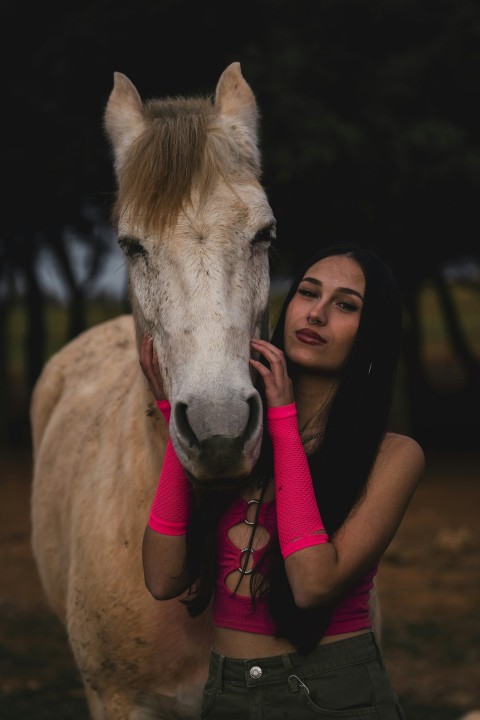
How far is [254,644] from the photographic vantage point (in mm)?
2186

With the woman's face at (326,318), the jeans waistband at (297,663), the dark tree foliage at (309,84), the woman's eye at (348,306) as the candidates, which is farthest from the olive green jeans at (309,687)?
the dark tree foliage at (309,84)

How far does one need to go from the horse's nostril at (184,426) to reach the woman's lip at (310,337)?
45cm

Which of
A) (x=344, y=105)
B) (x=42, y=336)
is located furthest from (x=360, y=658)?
(x=42, y=336)

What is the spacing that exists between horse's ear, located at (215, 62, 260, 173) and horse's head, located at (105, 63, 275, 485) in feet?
0.04

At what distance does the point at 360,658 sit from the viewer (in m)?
2.13

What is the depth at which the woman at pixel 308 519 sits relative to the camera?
2086mm

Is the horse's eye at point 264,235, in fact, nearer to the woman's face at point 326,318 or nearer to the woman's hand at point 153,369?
the woman's face at point 326,318

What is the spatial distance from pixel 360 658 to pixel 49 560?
224 centimetres

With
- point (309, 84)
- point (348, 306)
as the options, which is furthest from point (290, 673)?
point (309, 84)

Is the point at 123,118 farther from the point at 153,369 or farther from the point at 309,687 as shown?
the point at 309,687

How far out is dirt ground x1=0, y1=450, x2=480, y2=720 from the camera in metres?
4.81

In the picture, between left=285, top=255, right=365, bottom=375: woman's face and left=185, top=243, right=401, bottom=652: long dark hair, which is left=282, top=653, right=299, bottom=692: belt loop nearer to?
left=185, top=243, right=401, bottom=652: long dark hair

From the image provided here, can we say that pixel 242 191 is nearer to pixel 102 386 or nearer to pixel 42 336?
pixel 102 386

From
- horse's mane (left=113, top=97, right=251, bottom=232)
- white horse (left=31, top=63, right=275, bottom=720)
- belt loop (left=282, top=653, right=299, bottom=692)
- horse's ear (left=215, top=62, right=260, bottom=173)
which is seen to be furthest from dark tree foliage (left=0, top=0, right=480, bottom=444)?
belt loop (left=282, top=653, right=299, bottom=692)
